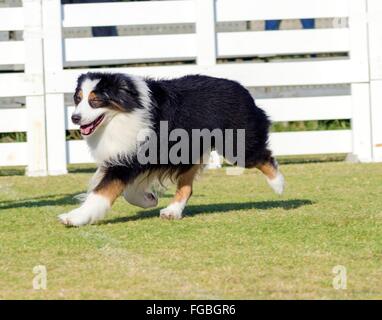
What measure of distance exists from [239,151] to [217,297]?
2.95 m

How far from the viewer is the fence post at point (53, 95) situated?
11.2 m

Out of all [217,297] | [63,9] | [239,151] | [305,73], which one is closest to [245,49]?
[305,73]

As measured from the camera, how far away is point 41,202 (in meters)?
8.40

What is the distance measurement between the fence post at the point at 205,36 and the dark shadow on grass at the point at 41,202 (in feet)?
10.5

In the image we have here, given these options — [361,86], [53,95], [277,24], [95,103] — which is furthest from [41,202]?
[277,24]

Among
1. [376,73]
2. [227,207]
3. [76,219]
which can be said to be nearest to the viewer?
[76,219]

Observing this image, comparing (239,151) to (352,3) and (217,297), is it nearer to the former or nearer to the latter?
(217,297)

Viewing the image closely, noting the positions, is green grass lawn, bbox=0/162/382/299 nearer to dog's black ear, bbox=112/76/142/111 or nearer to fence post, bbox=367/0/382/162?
dog's black ear, bbox=112/76/142/111

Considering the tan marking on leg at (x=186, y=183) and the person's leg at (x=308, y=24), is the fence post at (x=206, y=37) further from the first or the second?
the person's leg at (x=308, y=24)

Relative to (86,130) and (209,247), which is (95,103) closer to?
(86,130)

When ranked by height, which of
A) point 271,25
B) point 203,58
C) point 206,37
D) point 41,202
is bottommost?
point 41,202

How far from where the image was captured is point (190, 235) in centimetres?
639

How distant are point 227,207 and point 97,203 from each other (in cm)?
145
